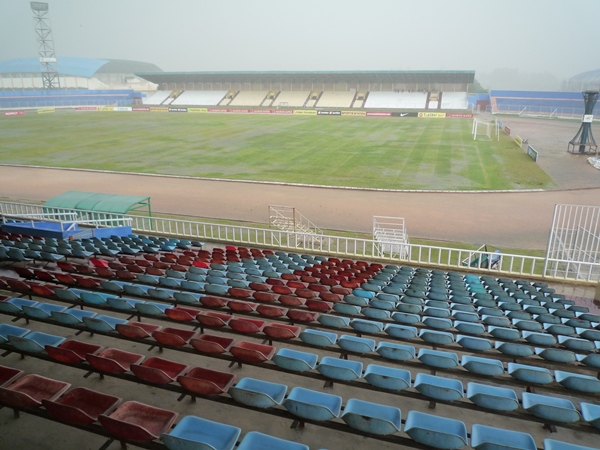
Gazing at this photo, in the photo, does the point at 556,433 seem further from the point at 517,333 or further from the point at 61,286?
the point at 61,286

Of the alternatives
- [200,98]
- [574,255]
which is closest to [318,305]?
[574,255]

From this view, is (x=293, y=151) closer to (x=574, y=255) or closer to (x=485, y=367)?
(x=574, y=255)

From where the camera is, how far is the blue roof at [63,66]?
405ft

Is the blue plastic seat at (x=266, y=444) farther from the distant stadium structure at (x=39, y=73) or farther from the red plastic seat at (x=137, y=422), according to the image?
the distant stadium structure at (x=39, y=73)

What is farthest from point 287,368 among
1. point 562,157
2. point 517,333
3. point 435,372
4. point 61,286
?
point 562,157

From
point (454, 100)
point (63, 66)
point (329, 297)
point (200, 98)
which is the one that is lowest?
point (329, 297)

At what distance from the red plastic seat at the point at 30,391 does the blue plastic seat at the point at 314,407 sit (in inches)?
100

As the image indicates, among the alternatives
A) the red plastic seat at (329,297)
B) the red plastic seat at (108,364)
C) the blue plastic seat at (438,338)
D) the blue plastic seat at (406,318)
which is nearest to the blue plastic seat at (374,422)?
the blue plastic seat at (438,338)

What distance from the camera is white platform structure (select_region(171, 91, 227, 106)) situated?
94.8 meters

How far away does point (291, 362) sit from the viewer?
5535 mm

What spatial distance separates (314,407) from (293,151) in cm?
3672

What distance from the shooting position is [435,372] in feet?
20.5

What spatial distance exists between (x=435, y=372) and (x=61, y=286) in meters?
6.88

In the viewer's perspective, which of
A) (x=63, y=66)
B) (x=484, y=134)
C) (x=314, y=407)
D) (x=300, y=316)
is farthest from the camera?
(x=63, y=66)
